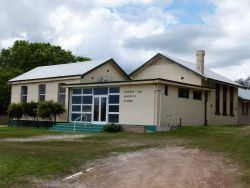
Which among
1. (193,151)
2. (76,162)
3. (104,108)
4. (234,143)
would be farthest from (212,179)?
(104,108)

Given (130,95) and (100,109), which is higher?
(130,95)

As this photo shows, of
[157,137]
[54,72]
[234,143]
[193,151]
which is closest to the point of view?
[193,151]

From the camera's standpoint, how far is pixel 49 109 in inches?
1294

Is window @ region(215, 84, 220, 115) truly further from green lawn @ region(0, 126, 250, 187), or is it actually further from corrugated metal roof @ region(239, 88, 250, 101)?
green lawn @ region(0, 126, 250, 187)

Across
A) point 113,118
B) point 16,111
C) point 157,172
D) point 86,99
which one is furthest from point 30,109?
point 157,172

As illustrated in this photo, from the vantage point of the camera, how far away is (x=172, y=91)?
2875 centimetres

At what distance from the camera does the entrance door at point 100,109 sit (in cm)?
3041

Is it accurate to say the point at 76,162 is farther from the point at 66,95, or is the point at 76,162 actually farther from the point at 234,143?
the point at 66,95

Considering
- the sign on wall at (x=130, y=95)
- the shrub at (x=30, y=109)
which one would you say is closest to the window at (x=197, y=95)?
the sign on wall at (x=130, y=95)

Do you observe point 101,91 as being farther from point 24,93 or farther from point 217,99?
point 24,93

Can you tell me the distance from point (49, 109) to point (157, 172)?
865 inches

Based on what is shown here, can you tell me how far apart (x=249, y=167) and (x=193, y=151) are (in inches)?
173

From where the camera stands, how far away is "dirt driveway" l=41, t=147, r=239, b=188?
1035 cm

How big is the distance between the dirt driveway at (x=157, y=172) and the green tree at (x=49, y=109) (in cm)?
1770
